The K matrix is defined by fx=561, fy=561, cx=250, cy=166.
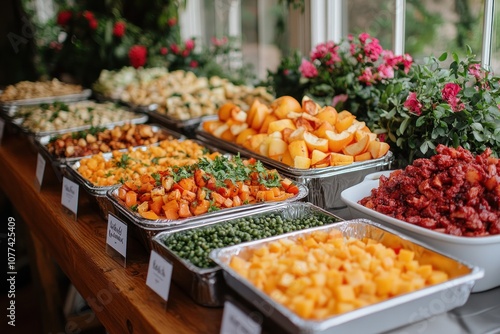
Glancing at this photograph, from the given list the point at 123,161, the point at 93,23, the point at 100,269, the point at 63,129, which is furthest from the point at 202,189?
the point at 93,23

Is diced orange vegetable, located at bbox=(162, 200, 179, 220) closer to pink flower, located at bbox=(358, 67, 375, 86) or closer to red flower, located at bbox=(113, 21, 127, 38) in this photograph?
pink flower, located at bbox=(358, 67, 375, 86)

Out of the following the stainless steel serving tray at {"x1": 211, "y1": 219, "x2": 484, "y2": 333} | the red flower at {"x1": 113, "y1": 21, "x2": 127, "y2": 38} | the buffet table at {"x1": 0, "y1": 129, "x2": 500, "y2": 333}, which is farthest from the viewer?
the red flower at {"x1": 113, "y1": 21, "x2": 127, "y2": 38}

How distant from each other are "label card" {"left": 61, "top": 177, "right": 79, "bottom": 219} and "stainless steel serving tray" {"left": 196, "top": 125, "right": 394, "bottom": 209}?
0.59 metres

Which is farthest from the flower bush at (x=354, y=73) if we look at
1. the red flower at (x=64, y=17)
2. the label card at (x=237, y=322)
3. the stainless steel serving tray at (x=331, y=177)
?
the red flower at (x=64, y=17)

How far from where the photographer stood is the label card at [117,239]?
51.3 inches

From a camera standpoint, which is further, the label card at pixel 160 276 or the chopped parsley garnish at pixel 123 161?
the chopped parsley garnish at pixel 123 161

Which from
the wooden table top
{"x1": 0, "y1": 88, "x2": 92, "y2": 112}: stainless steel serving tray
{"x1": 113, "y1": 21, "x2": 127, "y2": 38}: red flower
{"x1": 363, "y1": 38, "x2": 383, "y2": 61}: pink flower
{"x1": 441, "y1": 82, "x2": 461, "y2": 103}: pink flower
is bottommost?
the wooden table top

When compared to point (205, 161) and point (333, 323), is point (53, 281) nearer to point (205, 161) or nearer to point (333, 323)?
point (205, 161)

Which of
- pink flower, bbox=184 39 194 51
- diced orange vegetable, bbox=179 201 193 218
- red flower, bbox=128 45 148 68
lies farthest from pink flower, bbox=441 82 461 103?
red flower, bbox=128 45 148 68

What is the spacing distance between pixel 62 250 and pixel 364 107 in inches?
41.8

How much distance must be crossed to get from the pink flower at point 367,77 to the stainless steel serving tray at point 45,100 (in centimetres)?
173

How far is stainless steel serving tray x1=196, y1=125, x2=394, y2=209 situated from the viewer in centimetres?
152

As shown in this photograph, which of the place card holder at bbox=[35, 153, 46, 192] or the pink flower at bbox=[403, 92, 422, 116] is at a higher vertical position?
the pink flower at bbox=[403, 92, 422, 116]

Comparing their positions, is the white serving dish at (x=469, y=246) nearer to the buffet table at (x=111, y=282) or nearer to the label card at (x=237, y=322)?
the buffet table at (x=111, y=282)
